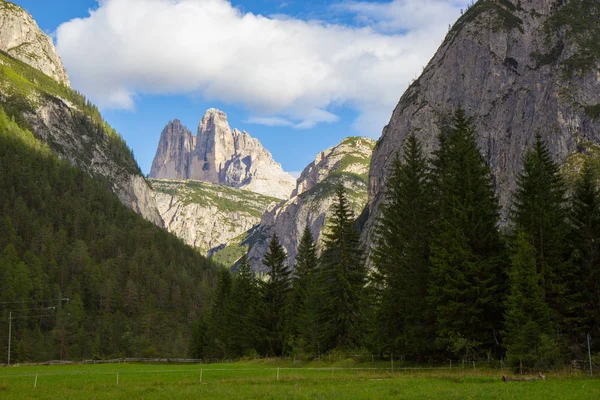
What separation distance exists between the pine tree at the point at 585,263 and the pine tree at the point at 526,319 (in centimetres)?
441

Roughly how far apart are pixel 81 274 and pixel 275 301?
87.1 metres

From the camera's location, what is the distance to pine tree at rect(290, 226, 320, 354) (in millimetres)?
57856

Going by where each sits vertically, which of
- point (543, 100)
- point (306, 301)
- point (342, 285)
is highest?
point (543, 100)

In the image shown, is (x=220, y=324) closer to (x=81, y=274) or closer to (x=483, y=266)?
(x=483, y=266)

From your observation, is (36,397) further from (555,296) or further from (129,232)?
(129,232)

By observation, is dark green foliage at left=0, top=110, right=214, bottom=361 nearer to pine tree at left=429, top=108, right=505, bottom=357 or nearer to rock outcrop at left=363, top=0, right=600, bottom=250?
pine tree at left=429, top=108, right=505, bottom=357

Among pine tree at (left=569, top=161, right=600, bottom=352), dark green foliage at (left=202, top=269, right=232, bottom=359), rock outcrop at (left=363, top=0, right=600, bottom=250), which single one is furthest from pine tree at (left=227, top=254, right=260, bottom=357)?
rock outcrop at (left=363, top=0, right=600, bottom=250)

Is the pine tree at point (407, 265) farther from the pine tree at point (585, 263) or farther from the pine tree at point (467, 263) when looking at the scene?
the pine tree at point (585, 263)

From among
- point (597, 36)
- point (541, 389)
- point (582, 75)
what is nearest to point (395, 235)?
point (541, 389)

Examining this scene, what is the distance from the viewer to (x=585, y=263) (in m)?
40.2

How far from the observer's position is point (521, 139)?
17700 cm

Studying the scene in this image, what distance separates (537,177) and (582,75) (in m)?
163

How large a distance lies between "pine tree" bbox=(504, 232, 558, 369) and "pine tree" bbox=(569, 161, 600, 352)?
4.41m

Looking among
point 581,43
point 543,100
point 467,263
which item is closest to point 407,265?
point 467,263
